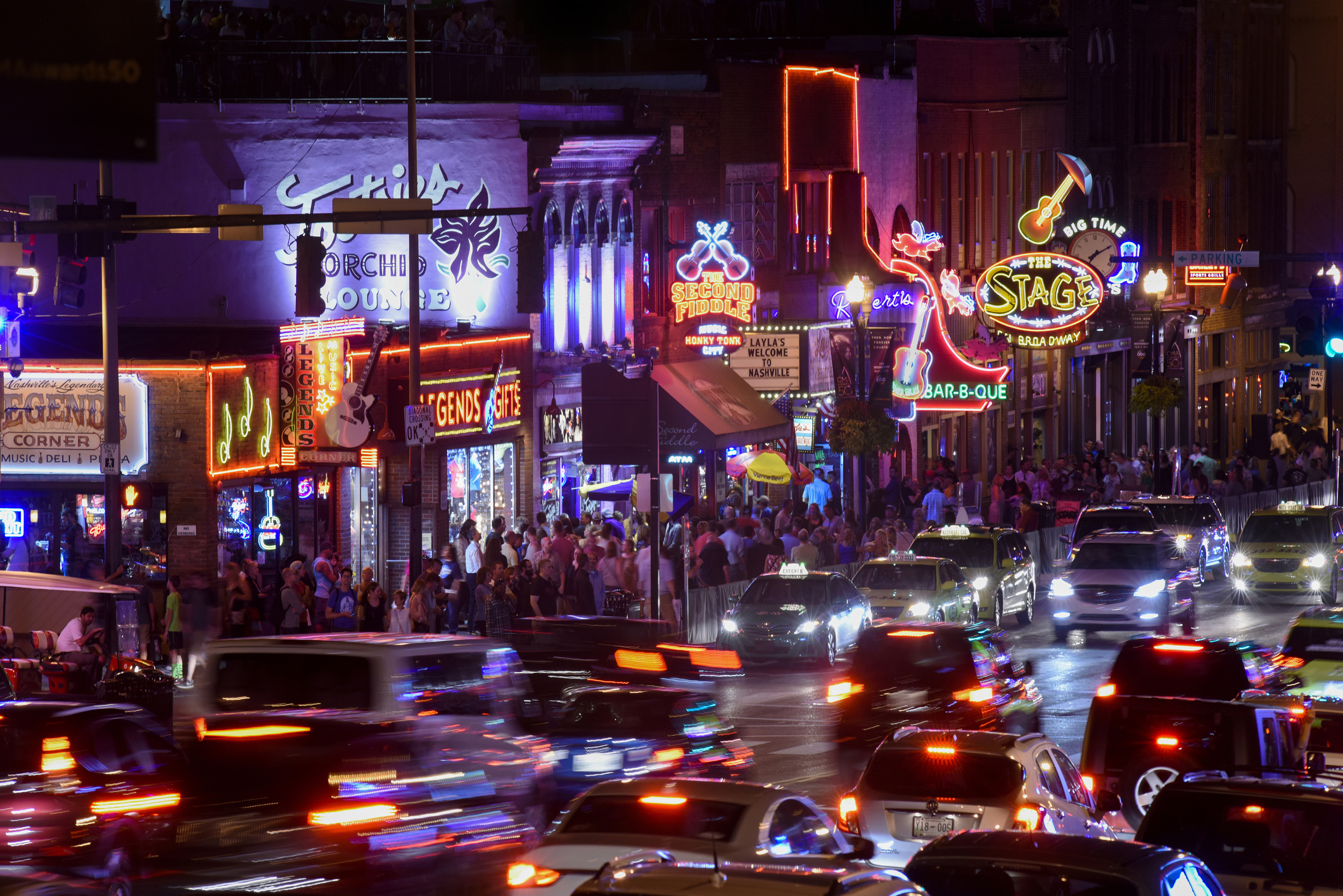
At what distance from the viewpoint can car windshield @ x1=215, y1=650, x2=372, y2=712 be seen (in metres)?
14.0

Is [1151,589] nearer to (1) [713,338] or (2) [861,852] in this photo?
(1) [713,338]

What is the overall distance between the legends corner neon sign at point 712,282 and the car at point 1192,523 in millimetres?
8952

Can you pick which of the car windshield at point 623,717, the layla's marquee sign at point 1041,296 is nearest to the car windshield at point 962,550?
the layla's marquee sign at point 1041,296

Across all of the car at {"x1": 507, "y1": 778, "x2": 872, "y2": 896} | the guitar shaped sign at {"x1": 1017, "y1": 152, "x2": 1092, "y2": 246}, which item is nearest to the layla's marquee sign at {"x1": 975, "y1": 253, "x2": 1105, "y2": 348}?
the guitar shaped sign at {"x1": 1017, "y1": 152, "x2": 1092, "y2": 246}

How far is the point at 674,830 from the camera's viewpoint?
1171 cm

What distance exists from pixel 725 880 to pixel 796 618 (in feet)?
73.6

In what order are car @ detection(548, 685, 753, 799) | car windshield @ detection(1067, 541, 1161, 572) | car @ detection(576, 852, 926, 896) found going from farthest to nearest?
car windshield @ detection(1067, 541, 1161, 572) → car @ detection(548, 685, 753, 799) → car @ detection(576, 852, 926, 896)

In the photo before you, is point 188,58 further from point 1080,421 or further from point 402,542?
point 1080,421

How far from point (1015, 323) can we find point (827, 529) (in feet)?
37.2

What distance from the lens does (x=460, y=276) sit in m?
39.0

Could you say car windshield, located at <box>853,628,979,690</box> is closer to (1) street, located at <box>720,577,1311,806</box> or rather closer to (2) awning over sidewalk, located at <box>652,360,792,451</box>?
(1) street, located at <box>720,577,1311,806</box>

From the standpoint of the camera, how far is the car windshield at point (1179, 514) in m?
39.3

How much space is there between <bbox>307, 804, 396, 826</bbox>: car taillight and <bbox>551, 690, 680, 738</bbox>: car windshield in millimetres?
3270

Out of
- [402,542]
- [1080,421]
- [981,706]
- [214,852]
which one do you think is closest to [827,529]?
[402,542]
